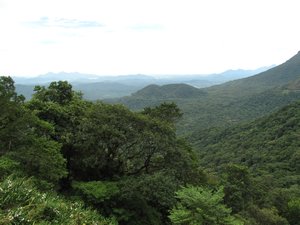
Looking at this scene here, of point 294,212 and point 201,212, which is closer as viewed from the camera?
point 201,212

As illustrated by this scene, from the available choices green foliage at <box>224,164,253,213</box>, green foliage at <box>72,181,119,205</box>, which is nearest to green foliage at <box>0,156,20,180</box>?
green foliage at <box>72,181,119,205</box>

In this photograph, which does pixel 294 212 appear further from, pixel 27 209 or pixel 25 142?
pixel 27 209

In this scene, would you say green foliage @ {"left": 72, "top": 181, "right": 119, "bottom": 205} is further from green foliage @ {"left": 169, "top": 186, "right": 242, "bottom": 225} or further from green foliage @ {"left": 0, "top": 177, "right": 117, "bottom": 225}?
green foliage @ {"left": 0, "top": 177, "right": 117, "bottom": 225}

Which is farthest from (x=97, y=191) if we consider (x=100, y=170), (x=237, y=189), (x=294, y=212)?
(x=294, y=212)

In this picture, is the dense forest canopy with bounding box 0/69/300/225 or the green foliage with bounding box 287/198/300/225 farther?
the green foliage with bounding box 287/198/300/225

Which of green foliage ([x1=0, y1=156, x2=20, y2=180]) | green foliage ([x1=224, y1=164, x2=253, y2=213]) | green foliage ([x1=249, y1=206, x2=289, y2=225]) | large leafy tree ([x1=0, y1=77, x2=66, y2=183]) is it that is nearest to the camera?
green foliage ([x1=0, y1=156, x2=20, y2=180])

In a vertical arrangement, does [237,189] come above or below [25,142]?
below

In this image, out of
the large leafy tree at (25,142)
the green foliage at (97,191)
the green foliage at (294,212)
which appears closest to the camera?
the large leafy tree at (25,142)

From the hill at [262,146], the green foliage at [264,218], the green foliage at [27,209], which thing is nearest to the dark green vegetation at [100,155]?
the green foliage at [27,209]

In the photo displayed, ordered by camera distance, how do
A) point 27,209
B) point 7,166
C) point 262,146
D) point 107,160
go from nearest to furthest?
point 27,209 → point 7,166 → point 107,160 → point 262,146

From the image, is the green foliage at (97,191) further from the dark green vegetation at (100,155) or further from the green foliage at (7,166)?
the green foliage at (7,166)

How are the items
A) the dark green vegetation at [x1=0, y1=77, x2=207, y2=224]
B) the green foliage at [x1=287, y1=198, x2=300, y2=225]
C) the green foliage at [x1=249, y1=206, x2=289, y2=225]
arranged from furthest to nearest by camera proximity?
the green foliage at [x1=287, y1=198, x2=300, y2=225] → the green foliage at [x1=249, y1=206, x2=289, y2=225] → the dark green vegetation at [x1=0, y1=77, x2=207, y2=224]

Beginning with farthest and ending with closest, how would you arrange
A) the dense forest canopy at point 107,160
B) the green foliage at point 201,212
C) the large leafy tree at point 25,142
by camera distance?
the large leafy tree at point 25,142 → the dense forest canopy at point 107,160 → the green foliage at point 201,212

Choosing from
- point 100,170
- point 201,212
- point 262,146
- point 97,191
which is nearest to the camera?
point 201,212
